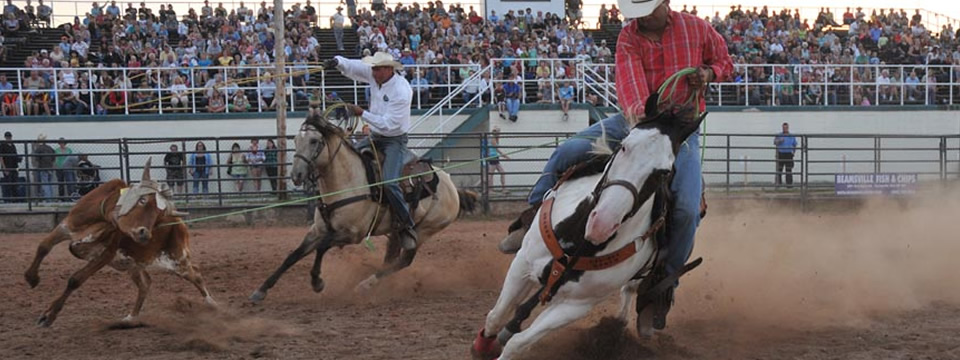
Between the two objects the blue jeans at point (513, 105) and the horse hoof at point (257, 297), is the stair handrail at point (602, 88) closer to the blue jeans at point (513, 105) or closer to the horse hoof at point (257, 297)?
the blue jeans at point (513, 105)

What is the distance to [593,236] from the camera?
15.4 feet

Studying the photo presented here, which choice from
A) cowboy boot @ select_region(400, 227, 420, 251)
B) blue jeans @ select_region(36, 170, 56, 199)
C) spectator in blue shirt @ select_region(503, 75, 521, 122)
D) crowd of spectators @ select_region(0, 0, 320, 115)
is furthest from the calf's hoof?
spectator in blue shirt @ select_region(503, 75, 521, 122)

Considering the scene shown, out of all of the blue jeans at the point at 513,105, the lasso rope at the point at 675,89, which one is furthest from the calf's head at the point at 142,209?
the blue jeans at the point at 513,105

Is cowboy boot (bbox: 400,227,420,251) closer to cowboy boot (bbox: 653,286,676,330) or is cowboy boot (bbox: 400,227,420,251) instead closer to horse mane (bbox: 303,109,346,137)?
→ horse mane (bbox: 303,109,346,137)

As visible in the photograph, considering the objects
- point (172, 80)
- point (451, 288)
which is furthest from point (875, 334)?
point (172, 80)

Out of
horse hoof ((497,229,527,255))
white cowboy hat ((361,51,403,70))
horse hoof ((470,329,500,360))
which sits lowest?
horse hoof ((470,329,500,360))

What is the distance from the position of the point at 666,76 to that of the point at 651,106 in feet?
2.82

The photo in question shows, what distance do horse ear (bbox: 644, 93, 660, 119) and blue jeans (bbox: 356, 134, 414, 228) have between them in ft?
14.7

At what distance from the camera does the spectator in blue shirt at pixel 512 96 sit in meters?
20.4

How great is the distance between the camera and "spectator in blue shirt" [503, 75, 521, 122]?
20.4 m

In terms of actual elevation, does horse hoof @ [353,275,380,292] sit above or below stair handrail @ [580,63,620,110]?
below

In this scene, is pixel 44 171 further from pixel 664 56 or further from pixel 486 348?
pixel 664 56

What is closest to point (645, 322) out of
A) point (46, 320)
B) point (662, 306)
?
point (662, 306)

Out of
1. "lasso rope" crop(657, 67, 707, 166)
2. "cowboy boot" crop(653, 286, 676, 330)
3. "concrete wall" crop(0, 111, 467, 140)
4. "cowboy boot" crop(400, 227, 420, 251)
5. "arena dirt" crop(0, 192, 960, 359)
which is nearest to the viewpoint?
"lasso rope" crop(657, 67, 707, 166)
